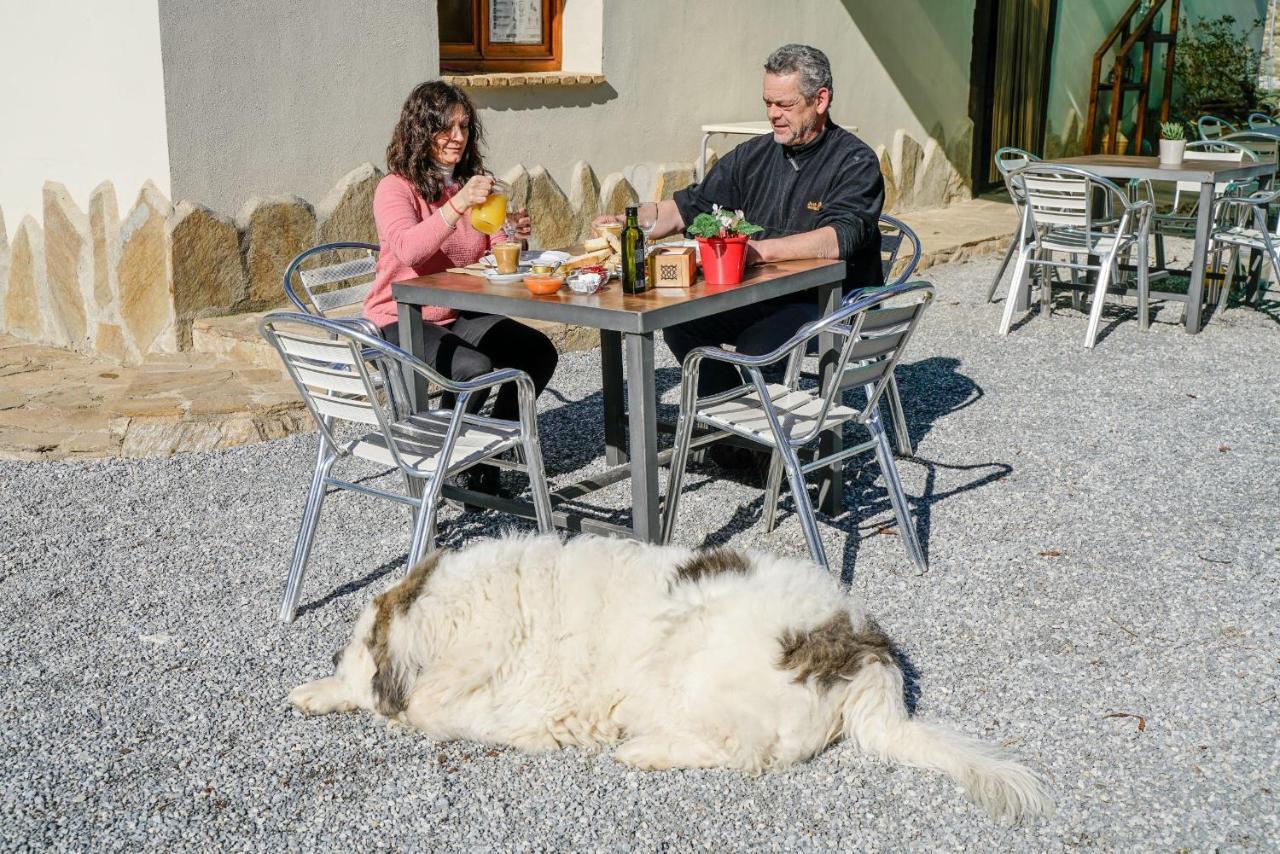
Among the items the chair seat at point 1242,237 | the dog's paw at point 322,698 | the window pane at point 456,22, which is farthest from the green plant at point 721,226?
the chair seat at point 1242,237

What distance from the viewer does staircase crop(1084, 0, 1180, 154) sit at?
462 inches

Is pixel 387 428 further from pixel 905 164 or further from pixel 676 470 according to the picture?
pixel 905 164

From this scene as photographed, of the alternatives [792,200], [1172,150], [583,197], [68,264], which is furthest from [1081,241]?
→ [68,264]

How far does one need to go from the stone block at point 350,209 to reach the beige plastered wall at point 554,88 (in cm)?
6

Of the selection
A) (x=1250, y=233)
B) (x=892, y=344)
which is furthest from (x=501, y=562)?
(x=1250, y=233)

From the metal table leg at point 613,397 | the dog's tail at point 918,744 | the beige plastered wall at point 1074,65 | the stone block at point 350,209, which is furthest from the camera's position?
the beige plastered wall at point 1074,65

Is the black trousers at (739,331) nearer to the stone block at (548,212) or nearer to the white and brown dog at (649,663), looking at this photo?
the white and brown dog at (649,663)

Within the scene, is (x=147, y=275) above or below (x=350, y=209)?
below

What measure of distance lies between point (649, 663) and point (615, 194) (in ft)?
18.0

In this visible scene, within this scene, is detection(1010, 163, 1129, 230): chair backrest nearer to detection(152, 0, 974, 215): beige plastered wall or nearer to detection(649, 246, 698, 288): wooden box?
detection(152, 0, 974, 215): beige plastered wall

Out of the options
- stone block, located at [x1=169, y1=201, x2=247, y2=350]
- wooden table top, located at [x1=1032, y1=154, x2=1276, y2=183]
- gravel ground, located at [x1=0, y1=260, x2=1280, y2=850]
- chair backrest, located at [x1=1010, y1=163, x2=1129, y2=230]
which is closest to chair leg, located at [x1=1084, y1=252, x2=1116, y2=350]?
chair backrest, located at [x1=1010, y1=163, x2=1129, y2=230]

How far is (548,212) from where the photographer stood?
731 centimetres

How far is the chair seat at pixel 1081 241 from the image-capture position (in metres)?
6.62

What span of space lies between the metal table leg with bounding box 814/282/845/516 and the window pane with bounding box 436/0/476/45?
386 centimetres
